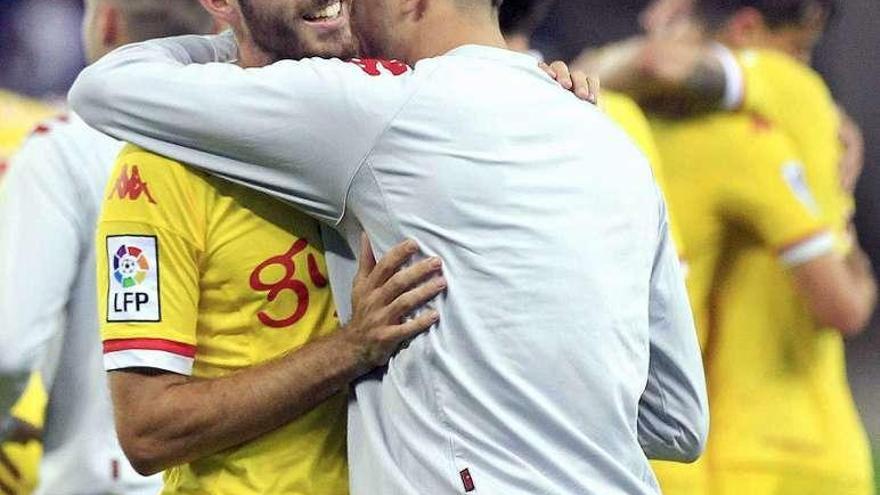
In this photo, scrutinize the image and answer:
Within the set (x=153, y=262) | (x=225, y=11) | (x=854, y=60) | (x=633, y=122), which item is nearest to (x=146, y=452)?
(x=153, y=262)

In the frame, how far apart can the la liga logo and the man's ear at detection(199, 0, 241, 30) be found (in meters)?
0.32

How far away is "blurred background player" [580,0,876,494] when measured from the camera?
3.43 metres

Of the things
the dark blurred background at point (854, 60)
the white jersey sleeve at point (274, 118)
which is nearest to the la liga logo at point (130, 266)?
the white jersey sleeve at point (274, 118)

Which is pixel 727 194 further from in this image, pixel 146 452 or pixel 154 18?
pixel 146 452

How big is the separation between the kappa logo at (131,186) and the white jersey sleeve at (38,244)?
2.59 ft

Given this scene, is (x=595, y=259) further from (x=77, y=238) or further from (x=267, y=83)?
(x=77, y=238)

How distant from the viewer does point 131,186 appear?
182cm

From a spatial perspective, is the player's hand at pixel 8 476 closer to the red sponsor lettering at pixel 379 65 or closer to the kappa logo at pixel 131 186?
the kappa logo at pixel 131 186

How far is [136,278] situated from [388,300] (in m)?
0.28

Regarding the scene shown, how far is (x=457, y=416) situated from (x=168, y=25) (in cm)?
140

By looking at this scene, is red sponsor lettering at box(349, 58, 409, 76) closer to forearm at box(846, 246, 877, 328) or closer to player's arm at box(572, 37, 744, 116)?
player's arm at box(572, 37, 744, 116)

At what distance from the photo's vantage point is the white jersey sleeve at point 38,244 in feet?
8.52

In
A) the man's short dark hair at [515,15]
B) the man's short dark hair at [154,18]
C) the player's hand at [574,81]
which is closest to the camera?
the player's hand at [574,81]

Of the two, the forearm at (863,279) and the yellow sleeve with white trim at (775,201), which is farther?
the forearm at (863,279)
